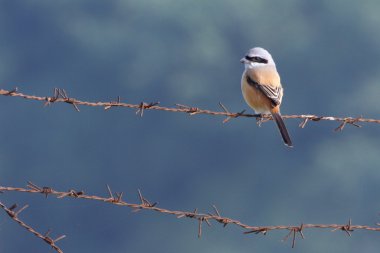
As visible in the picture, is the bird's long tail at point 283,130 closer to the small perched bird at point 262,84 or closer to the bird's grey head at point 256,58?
the small perched bird at point 262,84

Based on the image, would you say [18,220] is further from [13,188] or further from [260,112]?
[260,112]

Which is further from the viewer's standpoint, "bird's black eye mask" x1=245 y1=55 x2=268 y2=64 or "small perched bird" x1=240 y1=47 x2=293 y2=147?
"bird's black eye mask" x1=245 y1=55 x2=268 y2=64

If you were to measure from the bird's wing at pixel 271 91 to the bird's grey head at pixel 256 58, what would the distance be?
189 mm

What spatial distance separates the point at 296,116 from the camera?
4.62 metres

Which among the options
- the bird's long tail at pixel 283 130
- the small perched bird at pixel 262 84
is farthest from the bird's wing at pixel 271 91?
the bird's long tail at pixel 283 130

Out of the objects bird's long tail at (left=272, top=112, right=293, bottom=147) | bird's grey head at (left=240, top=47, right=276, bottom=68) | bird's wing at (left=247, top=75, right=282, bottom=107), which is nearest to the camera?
bird's long tail at (left=272, top=112, right=293, bottom=147)

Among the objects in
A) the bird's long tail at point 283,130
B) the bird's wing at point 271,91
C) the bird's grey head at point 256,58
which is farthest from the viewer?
the bird's grey head at point 256,58

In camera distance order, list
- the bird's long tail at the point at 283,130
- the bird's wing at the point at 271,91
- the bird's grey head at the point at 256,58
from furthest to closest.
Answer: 1. the bird's grey head at the point at 256,58
2. the bird's wing at the point at 271,91
3. the bird's long tail at the point at 283,130

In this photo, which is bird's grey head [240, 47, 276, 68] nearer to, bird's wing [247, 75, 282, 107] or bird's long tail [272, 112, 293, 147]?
bird's wing [247, 75, 282, 107]

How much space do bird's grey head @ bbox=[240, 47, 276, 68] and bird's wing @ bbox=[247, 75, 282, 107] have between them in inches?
7.4

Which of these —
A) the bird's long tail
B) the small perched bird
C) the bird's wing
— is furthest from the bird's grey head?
the bird's long tail

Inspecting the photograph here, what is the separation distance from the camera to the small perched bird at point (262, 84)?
5.76m

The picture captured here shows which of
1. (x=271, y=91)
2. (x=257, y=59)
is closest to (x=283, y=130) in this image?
(x=271, y=91)

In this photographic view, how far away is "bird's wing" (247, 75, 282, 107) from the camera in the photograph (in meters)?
5.74
